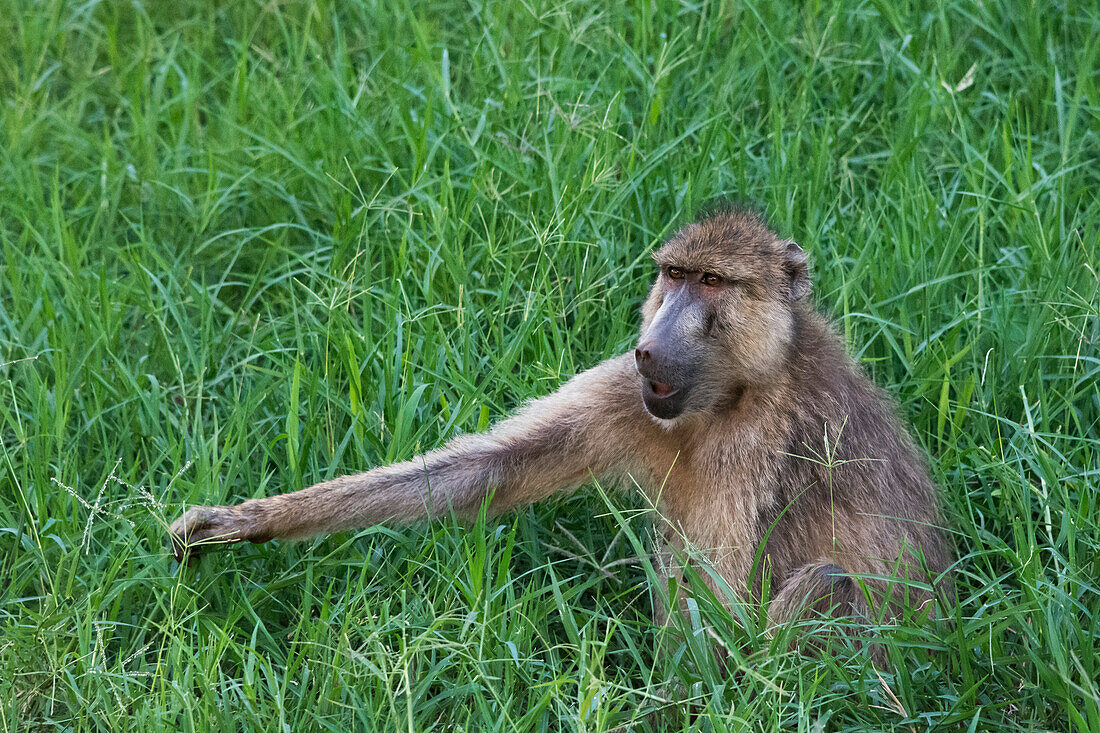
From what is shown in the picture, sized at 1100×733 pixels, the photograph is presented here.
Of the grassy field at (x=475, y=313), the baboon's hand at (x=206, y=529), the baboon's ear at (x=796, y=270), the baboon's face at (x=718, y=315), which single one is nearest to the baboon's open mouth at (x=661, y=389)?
the baboon's face at (x=718, y=315)

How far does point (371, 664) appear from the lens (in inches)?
97.6

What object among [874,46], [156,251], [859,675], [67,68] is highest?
[874,46]

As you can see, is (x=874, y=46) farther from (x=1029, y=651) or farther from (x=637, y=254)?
(x=1029, y=651)

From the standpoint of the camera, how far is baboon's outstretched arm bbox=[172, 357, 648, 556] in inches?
122

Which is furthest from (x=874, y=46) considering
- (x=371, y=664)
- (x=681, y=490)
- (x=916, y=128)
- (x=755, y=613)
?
(x=371, y=664)

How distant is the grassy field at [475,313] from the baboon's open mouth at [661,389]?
334mm

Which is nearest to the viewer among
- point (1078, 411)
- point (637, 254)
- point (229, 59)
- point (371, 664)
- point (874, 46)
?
point (371, 664)

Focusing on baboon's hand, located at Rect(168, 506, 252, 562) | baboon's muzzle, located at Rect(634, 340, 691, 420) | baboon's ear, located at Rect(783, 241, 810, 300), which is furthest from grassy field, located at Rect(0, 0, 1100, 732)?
baboon's ear, located at Rect(783, 241, 810, 300)

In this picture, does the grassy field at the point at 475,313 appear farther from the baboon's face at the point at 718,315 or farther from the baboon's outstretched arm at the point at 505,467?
the baboon's face at the point at 718,315

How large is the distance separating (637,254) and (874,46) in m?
1.54

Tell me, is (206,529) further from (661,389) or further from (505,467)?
(661,389)

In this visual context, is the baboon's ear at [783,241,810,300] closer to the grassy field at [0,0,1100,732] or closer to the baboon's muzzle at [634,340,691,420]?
the baboon's muzzle at [634,340,691,420]

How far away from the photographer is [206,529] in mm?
2973

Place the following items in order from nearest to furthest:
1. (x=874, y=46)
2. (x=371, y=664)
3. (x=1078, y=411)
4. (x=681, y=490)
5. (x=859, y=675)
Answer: (x=371, y=664)
(x=859, y=675)
(x=681, y=490)
(x=1078, y=411)
(x=874, y=46)
